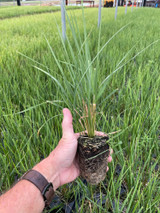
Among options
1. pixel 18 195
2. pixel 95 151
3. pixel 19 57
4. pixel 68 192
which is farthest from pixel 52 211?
pixel 19 57

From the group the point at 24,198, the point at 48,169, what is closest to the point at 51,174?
the point at 48,169

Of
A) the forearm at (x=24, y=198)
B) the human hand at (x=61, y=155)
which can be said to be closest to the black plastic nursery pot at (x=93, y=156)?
the human hand at (x=61, y=155)

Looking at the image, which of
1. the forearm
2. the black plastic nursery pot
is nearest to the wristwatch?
the forearm

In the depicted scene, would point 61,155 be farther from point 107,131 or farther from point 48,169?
point 107,131

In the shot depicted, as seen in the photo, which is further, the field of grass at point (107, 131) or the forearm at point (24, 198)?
the field of grass at point (107, 131)

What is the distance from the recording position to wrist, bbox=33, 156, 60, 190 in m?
0.70

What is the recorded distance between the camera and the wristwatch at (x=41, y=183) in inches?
26.0

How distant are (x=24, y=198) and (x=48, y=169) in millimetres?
134

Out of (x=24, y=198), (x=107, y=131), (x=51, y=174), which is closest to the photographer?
(x=24, y=198)

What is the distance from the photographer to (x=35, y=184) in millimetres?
658

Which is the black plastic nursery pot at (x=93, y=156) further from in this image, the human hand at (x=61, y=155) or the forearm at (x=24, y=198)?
the forearm at (x=24, y=198)

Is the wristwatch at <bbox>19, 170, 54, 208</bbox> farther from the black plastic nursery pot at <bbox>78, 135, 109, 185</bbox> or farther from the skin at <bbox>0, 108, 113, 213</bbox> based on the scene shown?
the black plastic nursery pot at <bbox>78, 135, 109, 185</bbox>

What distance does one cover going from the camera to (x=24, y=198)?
0.62 metres

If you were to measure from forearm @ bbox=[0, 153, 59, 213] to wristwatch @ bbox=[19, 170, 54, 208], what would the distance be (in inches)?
0.5
